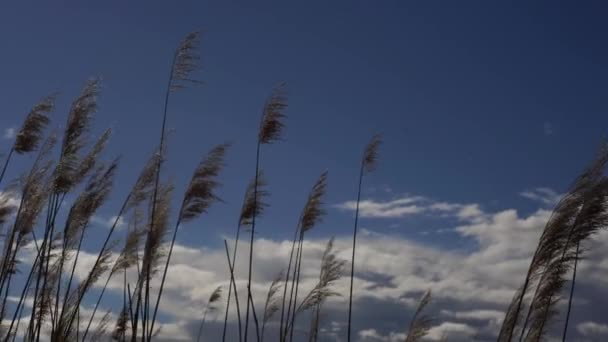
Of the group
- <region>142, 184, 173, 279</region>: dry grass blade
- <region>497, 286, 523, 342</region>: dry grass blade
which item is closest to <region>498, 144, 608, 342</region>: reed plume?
<region>497, 286, 523, 342</region>: dry grass blade

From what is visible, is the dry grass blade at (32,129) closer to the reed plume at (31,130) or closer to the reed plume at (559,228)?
the reed plume at (31,130)

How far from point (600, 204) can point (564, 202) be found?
13.9 inches

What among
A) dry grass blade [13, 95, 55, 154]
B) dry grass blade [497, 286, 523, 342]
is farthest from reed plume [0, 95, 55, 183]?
dry grass blade [497, 286, 523, 342]

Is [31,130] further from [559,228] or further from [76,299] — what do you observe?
[559,228]

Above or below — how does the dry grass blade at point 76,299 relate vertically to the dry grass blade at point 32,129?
below

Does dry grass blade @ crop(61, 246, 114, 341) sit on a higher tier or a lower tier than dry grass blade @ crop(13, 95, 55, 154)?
lower

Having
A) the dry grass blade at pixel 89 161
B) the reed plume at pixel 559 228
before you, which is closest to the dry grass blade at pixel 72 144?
the dry grass blade at pixel 89 161

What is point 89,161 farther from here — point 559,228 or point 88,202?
point 559,228

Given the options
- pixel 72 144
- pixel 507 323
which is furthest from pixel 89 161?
pixel 507 323

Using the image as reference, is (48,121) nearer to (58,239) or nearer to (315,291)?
(58,239)

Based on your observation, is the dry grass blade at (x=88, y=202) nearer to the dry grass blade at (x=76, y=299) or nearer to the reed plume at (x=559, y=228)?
the dry grass blade at (x=76, y=299)

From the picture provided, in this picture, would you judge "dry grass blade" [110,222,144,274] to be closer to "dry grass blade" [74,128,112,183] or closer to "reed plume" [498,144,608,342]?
"dry grass blade" [74,128,112,183]

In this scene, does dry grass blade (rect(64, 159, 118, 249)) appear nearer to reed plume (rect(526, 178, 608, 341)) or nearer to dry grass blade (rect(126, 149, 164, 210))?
dry grass blade (rect(126, 149, 164, 210))

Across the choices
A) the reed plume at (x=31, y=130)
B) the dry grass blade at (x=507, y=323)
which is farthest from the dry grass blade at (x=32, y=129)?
the dry grass blade at (x=507, y=323)
